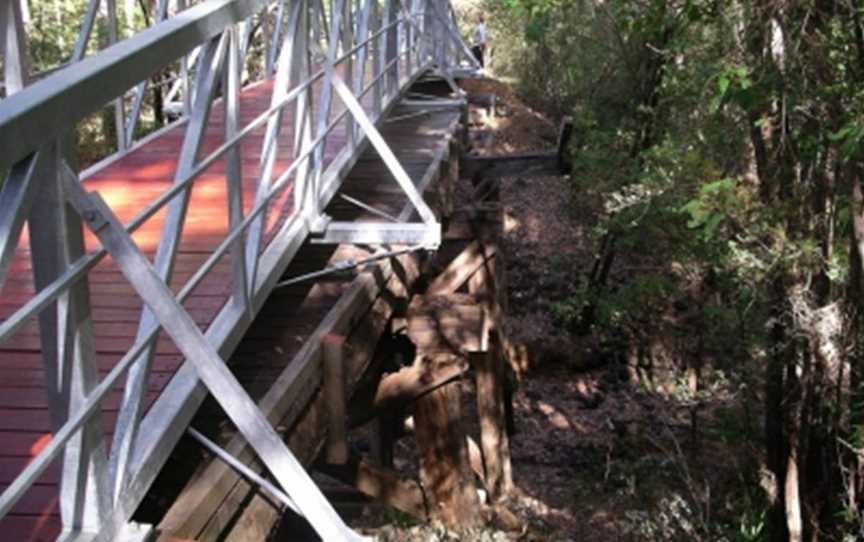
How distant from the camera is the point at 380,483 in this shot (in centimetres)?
588

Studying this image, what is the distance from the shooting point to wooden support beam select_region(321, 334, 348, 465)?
13.7ft

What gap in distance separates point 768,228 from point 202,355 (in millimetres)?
5049

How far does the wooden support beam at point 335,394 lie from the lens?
4.19 meters

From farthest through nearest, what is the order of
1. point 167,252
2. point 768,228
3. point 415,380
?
A: point 768,228, point 415,380, point 167,252

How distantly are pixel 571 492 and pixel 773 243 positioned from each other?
413cm

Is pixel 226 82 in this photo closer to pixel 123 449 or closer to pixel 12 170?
pixel 123 449

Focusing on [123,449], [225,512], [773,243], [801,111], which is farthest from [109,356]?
[773,243]

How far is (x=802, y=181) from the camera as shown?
7.18m

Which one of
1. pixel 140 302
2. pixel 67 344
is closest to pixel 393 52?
pixel 140 302

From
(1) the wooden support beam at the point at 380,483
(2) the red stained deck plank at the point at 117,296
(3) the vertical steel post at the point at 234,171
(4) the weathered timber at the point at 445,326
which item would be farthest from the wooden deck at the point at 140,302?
(1) the wooden support beam at the point at 380,483

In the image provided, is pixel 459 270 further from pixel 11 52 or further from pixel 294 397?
pixel 11 52

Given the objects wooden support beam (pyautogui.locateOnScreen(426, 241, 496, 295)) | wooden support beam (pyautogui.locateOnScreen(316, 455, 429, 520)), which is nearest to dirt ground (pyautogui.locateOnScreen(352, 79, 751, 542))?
wooden support beam (pyautogui.locateOnScreen(316, 455, 429, 520))

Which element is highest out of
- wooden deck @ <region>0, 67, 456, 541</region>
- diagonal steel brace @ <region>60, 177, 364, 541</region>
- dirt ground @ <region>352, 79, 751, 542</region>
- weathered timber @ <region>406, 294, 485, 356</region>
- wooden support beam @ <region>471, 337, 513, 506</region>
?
diagonal steel brace @ <region>60, 177, 364, 541</region>

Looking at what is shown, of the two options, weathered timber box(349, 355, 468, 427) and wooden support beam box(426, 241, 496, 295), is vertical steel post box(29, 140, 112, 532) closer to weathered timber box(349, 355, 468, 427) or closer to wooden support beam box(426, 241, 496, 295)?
weathered timber box(349, 355, 468, 427)
